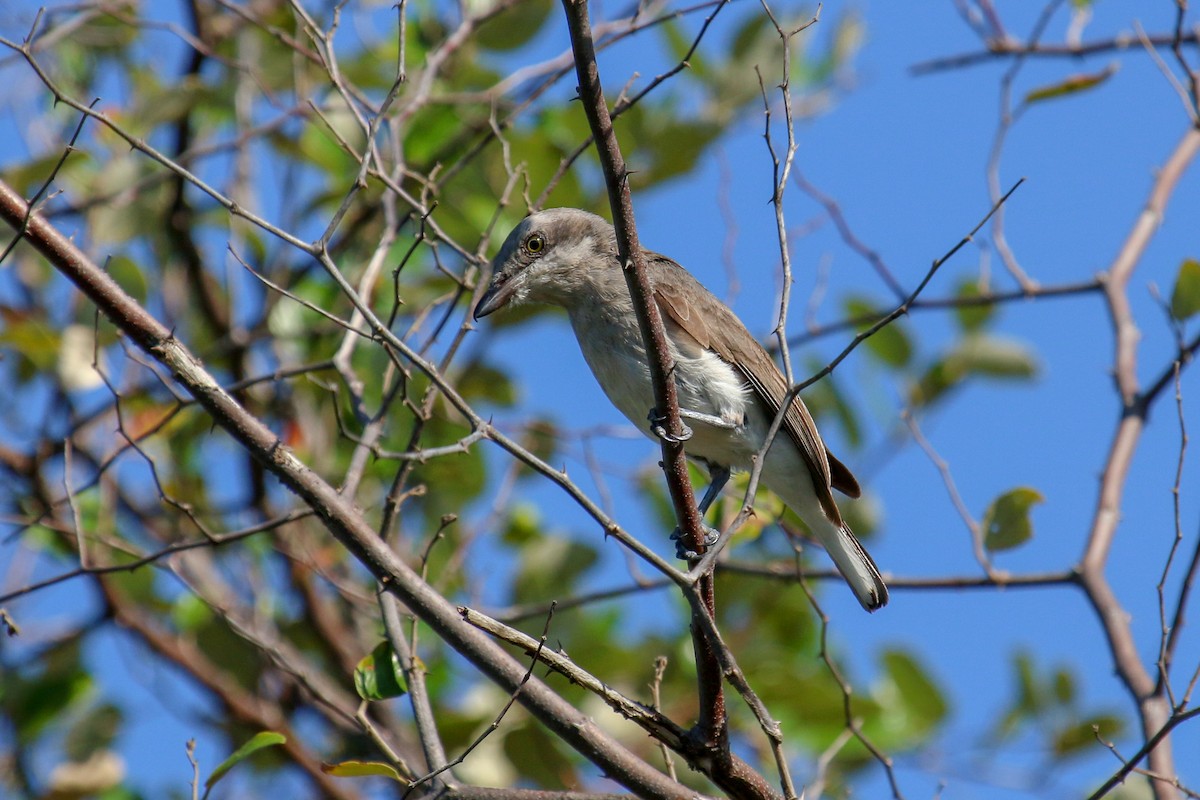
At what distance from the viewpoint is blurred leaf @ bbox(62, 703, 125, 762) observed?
542cm

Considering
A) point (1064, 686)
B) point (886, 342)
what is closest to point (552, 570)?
point (886, 342)

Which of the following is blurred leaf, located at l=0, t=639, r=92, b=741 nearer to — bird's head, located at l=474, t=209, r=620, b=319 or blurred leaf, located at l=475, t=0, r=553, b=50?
bird's head, located at l=474, t=209, r=620, b=319

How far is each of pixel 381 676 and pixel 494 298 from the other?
159 centimetres

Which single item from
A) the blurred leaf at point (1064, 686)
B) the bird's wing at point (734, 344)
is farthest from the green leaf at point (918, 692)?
the bird's wing at point (734, 344)

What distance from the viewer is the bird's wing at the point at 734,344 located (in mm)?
4742

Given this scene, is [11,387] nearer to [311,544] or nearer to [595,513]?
[311,544]

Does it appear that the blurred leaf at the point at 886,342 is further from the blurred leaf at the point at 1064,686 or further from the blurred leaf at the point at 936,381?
the blurred leaf at the point at 1064,686

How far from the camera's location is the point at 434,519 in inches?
222

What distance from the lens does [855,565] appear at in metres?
4.87

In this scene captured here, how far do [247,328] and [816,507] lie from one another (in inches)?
118

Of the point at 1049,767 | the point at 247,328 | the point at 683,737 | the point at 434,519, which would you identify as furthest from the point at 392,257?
the point at 1049,767

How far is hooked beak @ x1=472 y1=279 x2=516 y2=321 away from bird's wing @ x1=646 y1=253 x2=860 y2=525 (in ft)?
1.81

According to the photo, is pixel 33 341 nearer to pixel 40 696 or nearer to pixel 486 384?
pixel 40 696

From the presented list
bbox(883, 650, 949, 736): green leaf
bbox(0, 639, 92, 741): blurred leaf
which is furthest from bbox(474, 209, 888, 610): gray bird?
bbox(0, 639, 92, 741): blurred leaf
